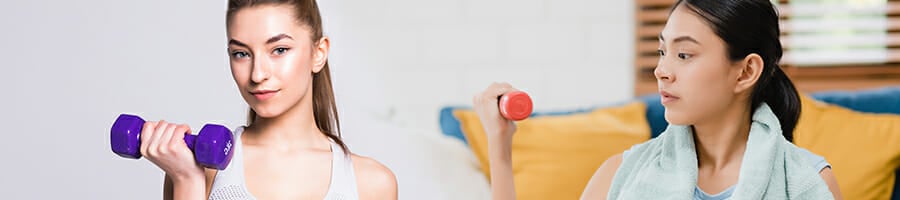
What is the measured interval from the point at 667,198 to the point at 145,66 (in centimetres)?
59

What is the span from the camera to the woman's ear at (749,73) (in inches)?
46.9

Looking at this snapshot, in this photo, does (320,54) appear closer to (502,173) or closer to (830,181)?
(502,173)

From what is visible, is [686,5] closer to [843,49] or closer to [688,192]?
[688,192]

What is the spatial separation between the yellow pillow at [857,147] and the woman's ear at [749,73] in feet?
3.87

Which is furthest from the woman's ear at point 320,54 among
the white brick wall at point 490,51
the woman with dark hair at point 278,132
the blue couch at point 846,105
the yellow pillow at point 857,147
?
the yellow pillow at point 857,147

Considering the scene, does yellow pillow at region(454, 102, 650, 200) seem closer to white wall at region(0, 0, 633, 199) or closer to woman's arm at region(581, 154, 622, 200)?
woman's arm at region(581, 154, 622, 200)

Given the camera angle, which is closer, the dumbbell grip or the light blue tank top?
the dumbbell grip

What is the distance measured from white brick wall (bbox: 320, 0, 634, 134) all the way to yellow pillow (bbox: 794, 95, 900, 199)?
576mm

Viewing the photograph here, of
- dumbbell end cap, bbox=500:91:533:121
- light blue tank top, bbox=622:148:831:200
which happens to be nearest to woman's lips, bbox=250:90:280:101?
dumbbell end cap, bbox=500:91:533:121

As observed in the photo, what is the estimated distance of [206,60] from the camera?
1236 mm

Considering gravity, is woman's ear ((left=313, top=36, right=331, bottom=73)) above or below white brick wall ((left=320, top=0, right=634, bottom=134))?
above

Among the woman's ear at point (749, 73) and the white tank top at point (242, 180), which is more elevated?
the woman's ear at point (749, 73)

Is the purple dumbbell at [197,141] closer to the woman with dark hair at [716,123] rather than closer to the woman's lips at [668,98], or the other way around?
the woman with dark hair at [716,123]

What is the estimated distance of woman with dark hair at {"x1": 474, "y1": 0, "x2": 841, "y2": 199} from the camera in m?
1.15
